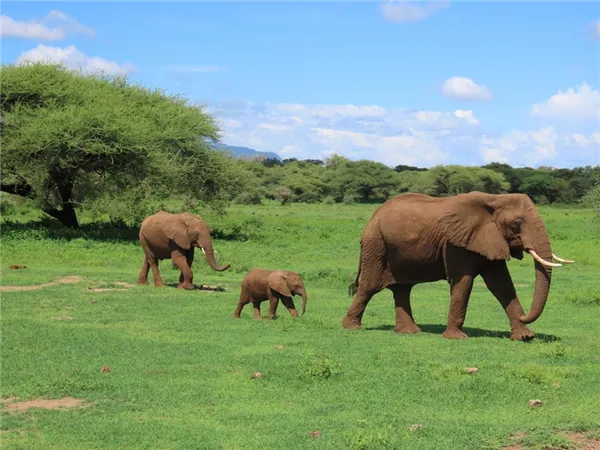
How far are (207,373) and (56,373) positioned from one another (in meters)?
1.99

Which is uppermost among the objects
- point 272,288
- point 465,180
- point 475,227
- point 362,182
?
point 465,180

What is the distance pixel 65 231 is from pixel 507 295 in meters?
22.3

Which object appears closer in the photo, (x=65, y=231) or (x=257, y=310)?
(x=257, y=310)

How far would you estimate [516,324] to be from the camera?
537 inches

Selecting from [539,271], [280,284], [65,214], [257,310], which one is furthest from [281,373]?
[65,214]

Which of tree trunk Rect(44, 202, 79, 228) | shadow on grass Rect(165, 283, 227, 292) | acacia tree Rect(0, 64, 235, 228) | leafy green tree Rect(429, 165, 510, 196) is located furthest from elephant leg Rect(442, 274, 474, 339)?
leafy green tree Rect(429, 165, 510, 196)

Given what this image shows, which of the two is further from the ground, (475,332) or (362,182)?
(362,182)

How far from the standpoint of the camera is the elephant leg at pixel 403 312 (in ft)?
47.9

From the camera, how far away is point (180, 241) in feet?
69.1

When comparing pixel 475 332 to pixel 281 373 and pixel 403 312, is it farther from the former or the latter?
pixel 281 373

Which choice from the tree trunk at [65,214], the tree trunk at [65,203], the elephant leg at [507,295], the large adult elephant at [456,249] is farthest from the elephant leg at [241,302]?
the tree trunk at [65,214]

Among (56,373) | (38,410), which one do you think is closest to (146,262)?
(56,373)

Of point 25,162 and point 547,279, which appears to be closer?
point 547,279

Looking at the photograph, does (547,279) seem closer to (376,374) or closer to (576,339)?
(576,339)
